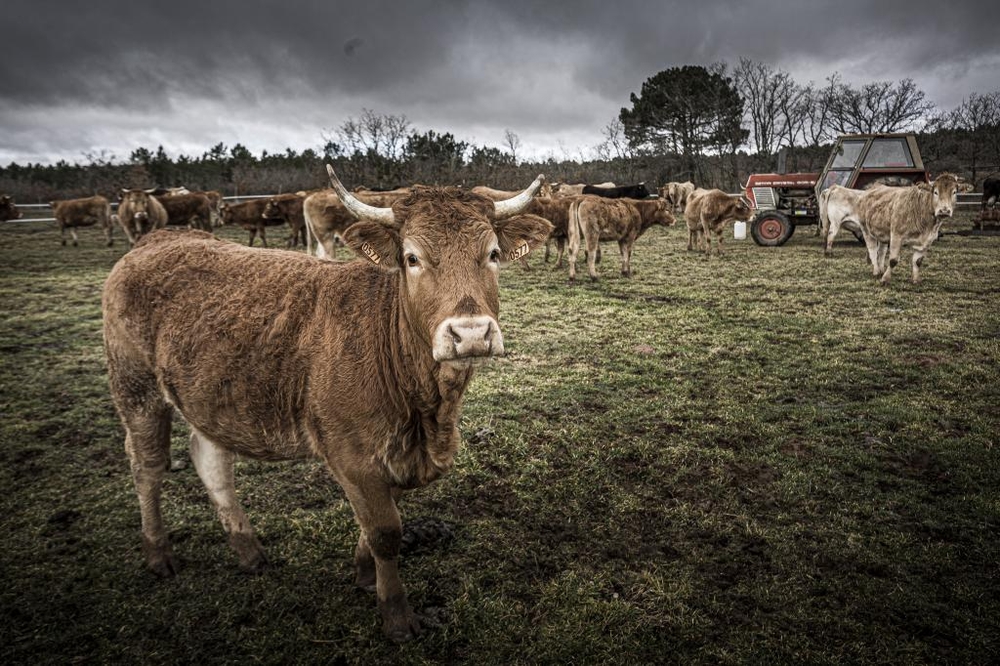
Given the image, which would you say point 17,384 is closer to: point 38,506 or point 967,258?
point 38,506

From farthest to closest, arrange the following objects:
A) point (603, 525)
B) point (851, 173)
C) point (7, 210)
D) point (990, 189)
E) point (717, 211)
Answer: point (7, 210) < point (990, 189) < point (851, 173) < point (717, 211) < point (603, 525)

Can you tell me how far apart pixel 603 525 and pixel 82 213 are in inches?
938

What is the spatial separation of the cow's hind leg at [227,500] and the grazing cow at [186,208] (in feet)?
60.7

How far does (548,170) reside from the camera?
1663 inches

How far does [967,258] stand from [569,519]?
1464 cm

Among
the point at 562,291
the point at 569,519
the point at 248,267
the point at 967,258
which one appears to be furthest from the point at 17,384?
the point at 967,258

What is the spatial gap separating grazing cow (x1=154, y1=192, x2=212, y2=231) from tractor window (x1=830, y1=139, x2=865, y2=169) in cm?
2238

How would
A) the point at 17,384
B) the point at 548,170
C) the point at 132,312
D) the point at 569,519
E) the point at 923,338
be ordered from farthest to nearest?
1. the point at 548,170
2. the point at 923,338
3. the point at 17,384
4. the point at 569,519
5. the point at 132,312

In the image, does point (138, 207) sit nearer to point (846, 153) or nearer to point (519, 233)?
point (519, 233)

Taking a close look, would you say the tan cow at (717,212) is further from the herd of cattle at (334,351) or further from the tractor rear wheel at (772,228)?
the herd of cattle at (334,351)

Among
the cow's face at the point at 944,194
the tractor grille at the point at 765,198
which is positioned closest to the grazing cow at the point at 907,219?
the cow's face at the point at 944,194

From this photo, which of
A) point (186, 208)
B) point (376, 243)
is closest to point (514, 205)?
point (376, 243)

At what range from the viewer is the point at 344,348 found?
250cm

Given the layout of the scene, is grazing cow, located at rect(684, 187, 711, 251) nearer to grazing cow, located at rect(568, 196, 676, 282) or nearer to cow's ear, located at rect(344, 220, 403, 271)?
grazing cow, located at rect(568, 196, 676, 282)
